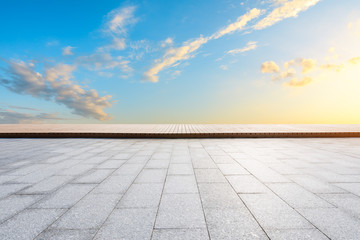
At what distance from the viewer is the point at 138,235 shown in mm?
2066

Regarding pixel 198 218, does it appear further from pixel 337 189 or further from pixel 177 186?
pixel 337 189

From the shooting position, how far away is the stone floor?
2178 mm

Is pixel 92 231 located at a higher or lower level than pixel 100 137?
lower

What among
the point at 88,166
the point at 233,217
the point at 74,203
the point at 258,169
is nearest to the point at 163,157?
the point at 88,166

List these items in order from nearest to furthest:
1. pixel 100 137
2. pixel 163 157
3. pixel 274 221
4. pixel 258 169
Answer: pixel 274 221
pixel 258 169
pixel 163 157
pixel 100 137

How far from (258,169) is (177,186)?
221cm

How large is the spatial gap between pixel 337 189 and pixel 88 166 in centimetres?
536

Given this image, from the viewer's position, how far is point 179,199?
2900mm

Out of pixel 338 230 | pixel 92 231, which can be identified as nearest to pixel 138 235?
pixel 92 231

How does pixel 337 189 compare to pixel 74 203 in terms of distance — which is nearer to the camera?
pixel 74 203

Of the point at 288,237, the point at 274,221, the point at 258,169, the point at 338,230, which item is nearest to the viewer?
the point at 288,237

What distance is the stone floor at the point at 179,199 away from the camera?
7.14 ft

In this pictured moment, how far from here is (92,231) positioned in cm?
216

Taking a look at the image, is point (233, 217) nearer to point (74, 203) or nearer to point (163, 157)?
point (74, 203)
